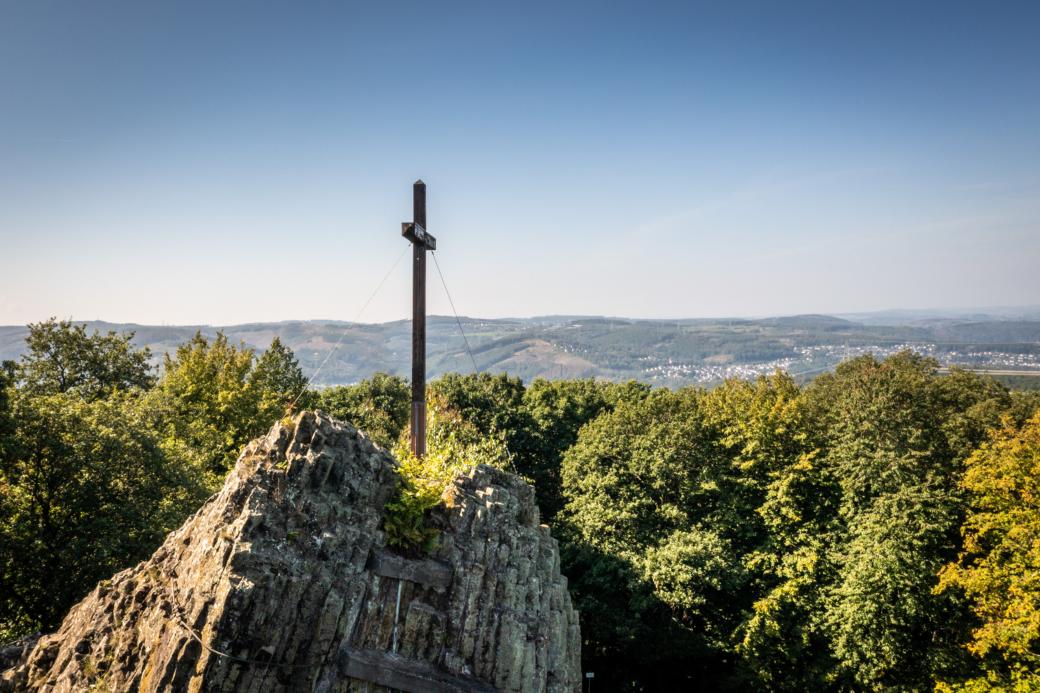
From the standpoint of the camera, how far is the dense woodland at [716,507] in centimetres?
1892

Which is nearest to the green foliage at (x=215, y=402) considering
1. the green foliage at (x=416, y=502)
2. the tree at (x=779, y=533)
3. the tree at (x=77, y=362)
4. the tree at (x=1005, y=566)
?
the tree at (x=77, y=362)

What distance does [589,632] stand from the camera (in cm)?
3069

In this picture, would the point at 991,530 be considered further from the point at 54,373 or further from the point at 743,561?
the point at 54,373

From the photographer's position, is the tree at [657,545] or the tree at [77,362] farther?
the tree at [77,362]

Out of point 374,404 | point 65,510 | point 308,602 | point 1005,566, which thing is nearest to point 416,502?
point 308,602

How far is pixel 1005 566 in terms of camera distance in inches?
896

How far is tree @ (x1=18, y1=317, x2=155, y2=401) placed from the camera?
33.9 meters

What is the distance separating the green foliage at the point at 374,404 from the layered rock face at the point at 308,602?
28539mm

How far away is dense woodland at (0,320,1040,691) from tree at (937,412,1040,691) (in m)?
0.11

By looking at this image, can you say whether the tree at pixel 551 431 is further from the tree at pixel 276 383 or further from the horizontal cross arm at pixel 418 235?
the horizontal cross arm at pixel 418 235

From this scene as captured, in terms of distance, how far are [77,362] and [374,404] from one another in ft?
66.2

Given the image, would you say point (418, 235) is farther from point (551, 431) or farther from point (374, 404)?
point (374, 404)

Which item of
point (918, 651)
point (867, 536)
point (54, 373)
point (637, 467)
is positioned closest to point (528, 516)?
point (637, 467)

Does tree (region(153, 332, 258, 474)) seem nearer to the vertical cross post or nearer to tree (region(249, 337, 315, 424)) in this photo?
tree (region(249, 337, 315, 424))
